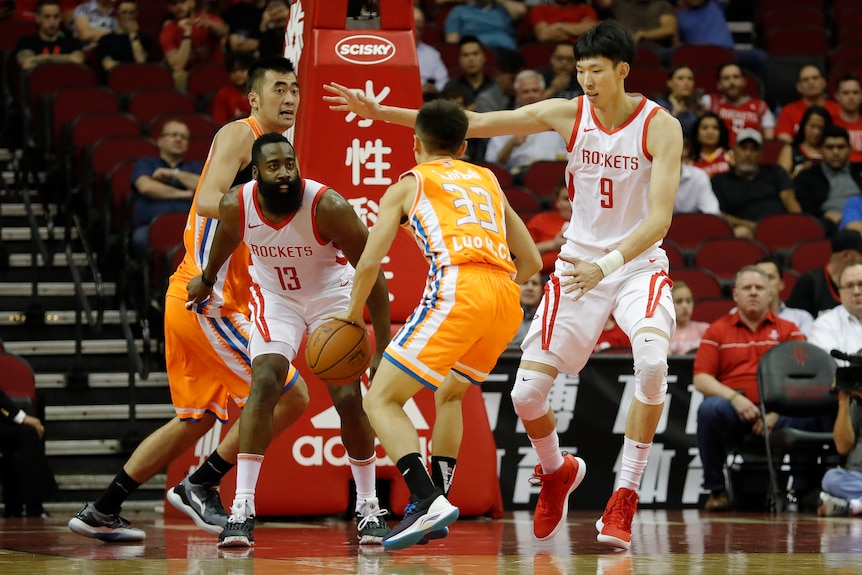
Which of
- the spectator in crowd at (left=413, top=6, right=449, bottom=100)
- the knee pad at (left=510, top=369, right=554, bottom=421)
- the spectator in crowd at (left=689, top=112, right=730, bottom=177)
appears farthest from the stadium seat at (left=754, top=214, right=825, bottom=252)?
the knee pad at (left=510, top=369, right=554, bottom=421)

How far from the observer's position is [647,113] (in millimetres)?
5793

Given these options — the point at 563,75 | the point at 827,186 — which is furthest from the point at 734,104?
the point at 563,75

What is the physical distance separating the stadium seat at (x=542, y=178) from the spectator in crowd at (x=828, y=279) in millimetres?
2195

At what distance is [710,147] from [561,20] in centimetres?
302

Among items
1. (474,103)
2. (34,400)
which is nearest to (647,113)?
(34,400)

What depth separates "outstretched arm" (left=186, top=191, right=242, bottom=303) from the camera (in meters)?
5.89

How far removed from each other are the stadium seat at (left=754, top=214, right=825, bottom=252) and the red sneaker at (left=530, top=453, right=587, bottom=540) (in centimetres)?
559

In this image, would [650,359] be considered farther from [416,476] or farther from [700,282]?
[700,282]

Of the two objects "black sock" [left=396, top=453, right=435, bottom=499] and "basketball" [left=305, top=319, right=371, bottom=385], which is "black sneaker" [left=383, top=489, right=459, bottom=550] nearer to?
"black sock" [left=396, top=453, right=435, bottom=499]

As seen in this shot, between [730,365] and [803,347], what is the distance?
0.48 m

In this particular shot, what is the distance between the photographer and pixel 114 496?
6.14 meters

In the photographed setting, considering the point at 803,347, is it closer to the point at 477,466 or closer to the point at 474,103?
the point at 477,466

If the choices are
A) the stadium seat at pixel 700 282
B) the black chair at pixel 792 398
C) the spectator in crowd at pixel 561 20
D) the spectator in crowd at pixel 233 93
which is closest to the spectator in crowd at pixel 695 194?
the stadium seat at pixel 700 282

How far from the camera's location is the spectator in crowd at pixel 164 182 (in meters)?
10.4
